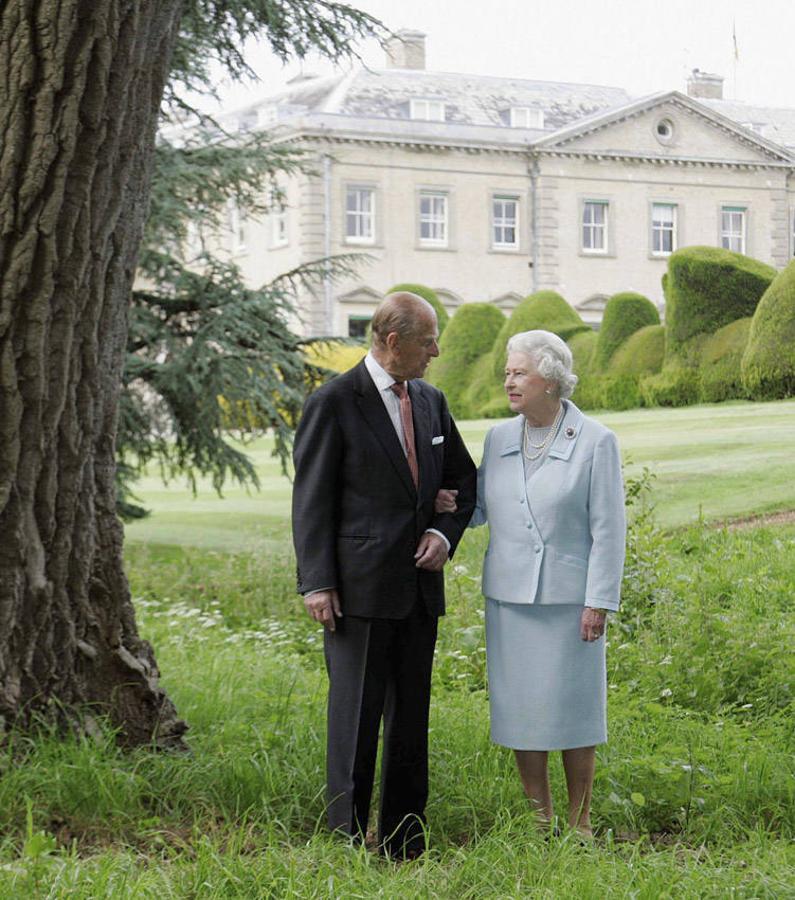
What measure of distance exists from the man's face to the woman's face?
25cm

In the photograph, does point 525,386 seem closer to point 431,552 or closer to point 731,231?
point 431,552

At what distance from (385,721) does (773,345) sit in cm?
580

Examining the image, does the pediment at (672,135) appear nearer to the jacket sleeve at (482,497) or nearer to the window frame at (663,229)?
the window frame at (663,229)

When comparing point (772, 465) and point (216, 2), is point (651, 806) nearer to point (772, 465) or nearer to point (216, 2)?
point (772, 465)

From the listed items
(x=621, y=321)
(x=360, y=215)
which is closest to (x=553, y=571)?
(x=621, y=321)

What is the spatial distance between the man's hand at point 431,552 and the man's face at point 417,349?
487 mm

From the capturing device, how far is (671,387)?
31.4ft

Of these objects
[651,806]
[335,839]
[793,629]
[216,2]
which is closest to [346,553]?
[335,839]

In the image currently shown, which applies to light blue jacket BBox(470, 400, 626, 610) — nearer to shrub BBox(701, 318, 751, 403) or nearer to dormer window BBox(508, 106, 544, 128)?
shrub BBox(701, 318, 751, 403)

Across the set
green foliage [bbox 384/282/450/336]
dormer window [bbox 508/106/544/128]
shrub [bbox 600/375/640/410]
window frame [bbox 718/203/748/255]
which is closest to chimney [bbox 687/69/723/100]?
window frame [bbox 718/203/748/255]

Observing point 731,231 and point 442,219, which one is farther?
point 442,219

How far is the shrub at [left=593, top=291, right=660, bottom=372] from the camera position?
10.1m

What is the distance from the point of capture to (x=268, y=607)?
8.92 meters

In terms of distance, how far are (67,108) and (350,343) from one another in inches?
225
